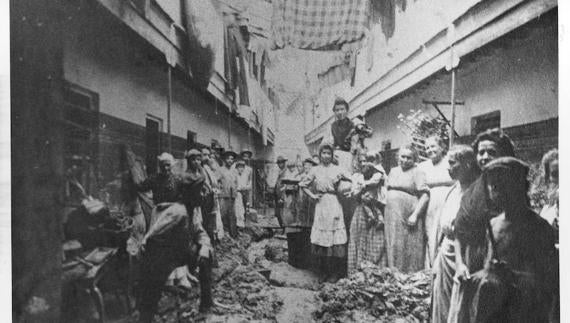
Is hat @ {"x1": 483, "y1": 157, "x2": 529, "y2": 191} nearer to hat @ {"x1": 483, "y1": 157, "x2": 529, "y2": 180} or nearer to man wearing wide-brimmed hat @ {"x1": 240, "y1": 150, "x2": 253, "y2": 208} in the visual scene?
hat @ {"x1": 483, "y1": 157, "x2": 529, "y2": 180}

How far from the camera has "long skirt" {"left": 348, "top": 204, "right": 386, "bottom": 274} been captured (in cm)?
351

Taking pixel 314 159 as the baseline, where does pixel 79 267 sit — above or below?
below

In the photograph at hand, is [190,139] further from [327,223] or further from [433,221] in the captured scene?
[433,221]

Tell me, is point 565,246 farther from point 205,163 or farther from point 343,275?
point 205,163

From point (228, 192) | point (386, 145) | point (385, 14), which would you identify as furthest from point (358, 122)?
point (228, 192)

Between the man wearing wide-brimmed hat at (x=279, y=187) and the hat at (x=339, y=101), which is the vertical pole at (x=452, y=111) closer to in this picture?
the hat at (x=339, y=101)

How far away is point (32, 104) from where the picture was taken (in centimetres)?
312

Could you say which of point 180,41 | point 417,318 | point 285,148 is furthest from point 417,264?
point 180,41

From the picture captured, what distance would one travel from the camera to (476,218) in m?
3.42

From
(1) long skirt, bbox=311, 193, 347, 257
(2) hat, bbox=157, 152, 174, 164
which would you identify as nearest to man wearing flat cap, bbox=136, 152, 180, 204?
(2) hat, bbox=157, 152, 174, 164

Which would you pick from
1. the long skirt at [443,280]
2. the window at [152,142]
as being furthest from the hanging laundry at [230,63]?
the long skirt at [443,280]

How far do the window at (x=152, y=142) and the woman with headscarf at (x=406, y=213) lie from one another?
1.44m

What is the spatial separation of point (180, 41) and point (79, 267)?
57.1 inches

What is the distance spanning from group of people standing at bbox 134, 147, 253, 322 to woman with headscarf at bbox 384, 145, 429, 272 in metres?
0.90
